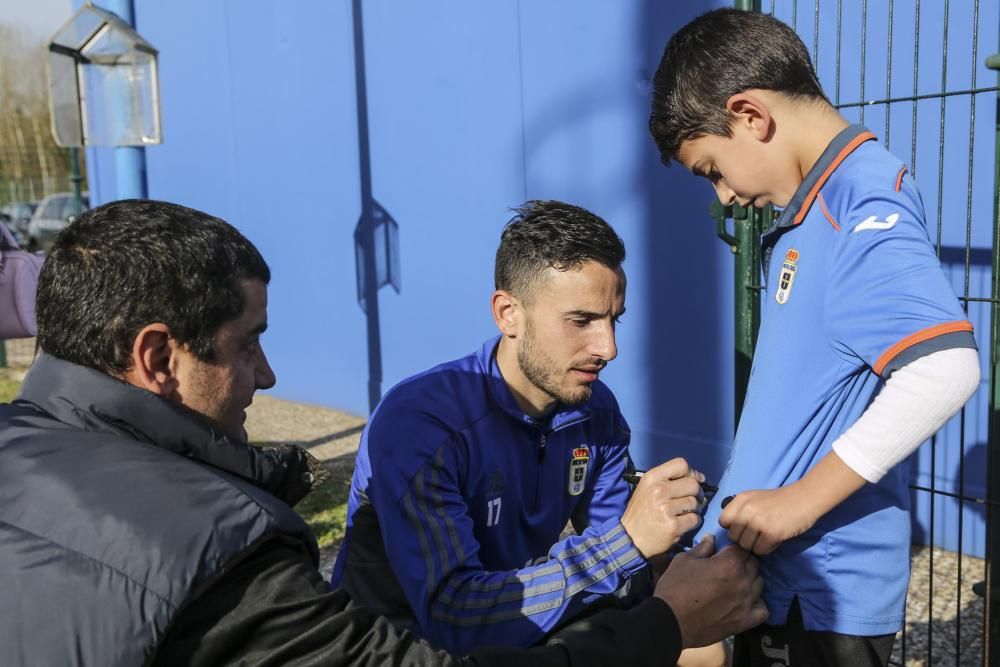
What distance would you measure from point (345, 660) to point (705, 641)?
2.48 feet

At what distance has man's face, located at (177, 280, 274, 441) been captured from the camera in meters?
1.58

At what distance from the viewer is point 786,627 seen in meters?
1.92

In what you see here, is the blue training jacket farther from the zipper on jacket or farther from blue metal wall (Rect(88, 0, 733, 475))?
blue metal wall (Rect(88, 0, 733, 475))

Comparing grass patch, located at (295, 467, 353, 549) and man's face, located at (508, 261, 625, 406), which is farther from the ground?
man's face, located at (508, 261, 625, 406)

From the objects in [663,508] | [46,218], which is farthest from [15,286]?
[46,218]

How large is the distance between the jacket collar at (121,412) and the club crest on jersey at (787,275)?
1.05 metres

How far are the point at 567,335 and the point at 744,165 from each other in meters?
0.62

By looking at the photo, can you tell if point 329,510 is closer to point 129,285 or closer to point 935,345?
point 129,285

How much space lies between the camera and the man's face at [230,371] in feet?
5.19

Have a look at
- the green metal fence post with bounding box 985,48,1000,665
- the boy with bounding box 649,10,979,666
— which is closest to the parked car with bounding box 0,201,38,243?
the green metal fence post with bounding box 985,48,1000,665

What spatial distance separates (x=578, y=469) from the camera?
2426 mm

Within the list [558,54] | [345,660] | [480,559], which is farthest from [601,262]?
[558,54]

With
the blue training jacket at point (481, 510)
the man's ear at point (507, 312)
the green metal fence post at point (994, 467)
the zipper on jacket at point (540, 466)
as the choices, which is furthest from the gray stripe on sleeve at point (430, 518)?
the green metal fence post at point (994, 467)

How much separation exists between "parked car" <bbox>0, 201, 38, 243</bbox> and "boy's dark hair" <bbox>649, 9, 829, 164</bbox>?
68.0 ft
